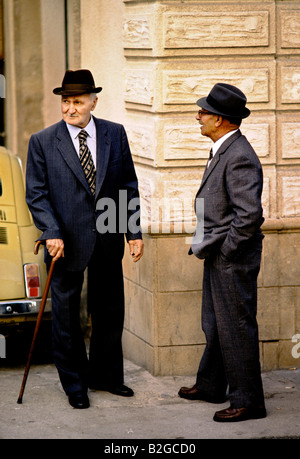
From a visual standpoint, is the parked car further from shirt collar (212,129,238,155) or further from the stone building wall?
shirt collar (212,129,238,155)

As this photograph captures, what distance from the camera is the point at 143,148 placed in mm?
7883

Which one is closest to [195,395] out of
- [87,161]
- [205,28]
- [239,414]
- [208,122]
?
[239,414]

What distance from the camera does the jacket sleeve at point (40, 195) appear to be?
680 centimetres

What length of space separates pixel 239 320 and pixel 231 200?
0.79 metres

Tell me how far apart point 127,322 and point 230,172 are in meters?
2.34

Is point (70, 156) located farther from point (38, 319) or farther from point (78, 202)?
point (38, 319)

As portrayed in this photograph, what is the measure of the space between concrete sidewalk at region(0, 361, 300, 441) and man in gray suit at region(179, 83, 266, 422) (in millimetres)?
210

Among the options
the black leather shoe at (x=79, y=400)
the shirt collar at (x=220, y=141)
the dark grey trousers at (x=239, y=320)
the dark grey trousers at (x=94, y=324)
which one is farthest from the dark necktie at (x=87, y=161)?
the black leather shoe at (x=79, y=400)

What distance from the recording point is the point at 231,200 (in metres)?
6.46

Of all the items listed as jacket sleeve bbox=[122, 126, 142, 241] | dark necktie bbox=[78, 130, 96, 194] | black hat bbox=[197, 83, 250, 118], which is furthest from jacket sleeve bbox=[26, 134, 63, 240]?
black hat bbox=[197, 83, 250, 118]

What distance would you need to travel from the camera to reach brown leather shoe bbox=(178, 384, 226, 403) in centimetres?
709

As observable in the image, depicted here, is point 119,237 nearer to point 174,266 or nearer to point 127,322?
point 174,266

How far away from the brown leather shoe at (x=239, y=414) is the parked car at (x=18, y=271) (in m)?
1.94
